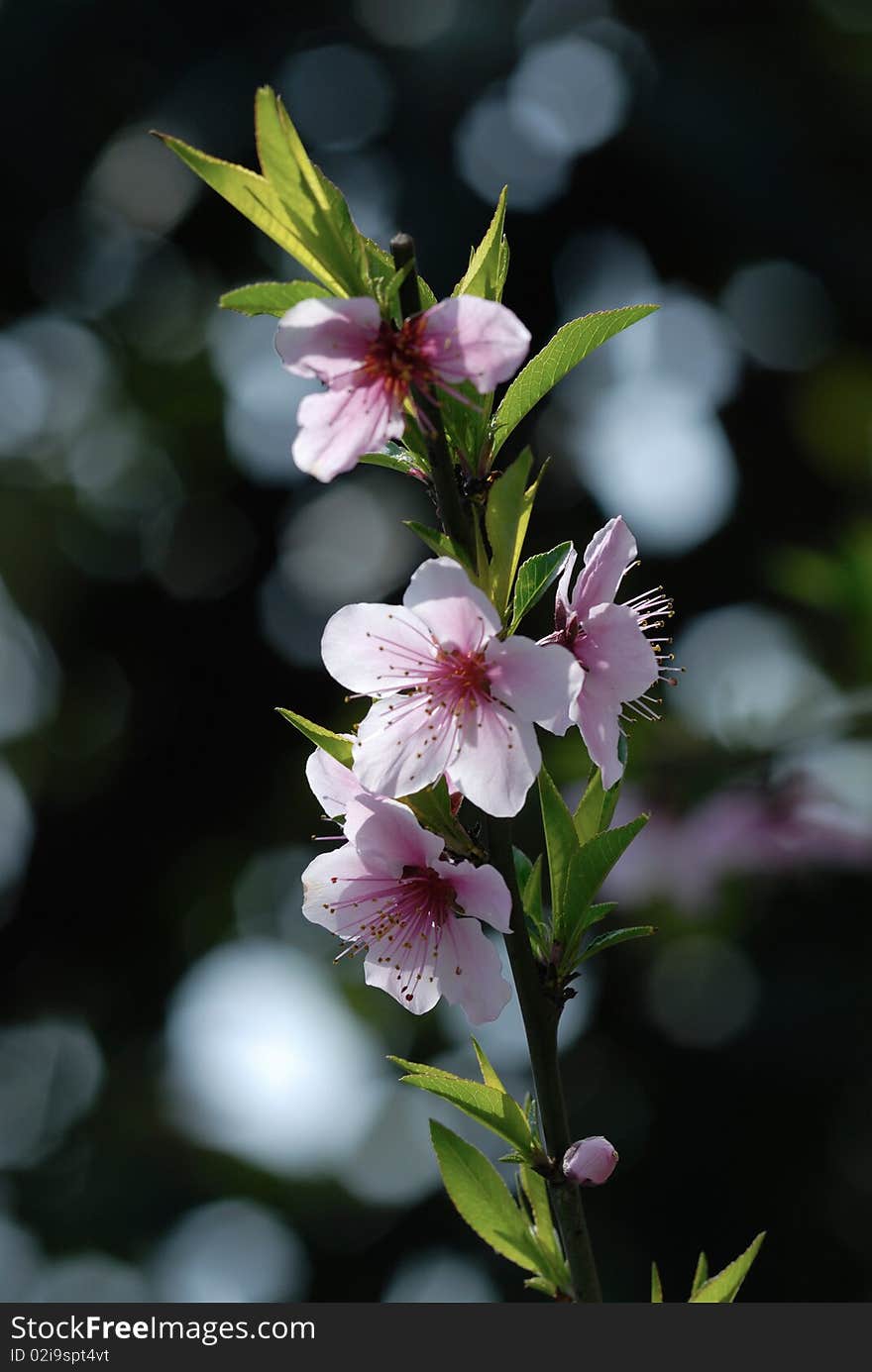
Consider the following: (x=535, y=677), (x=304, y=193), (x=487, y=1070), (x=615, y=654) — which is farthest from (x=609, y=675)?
(x=304, y=193)

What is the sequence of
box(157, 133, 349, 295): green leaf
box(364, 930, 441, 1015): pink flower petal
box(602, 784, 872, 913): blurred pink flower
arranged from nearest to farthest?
box(157, 133, 349, 295): green leaf
box(364, 930, 441, 1015): pink flower petal
box(602, 784, 872, 913): blurred pink flower

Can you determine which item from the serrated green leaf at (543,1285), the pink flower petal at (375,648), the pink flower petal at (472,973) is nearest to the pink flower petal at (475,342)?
the pink flower petal at (375,648)

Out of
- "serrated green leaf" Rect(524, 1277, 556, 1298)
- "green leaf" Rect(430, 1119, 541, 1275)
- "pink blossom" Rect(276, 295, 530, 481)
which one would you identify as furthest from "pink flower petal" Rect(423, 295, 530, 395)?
"serrated green leaf" Rect(524, 1277, 556, 1298)

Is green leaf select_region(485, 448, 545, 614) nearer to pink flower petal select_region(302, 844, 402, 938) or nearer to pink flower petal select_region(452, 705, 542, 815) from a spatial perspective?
pink flower petal select_region(452, 705, 542, 815)

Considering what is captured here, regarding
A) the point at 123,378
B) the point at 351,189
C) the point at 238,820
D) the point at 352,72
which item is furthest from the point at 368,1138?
the point at 352,72

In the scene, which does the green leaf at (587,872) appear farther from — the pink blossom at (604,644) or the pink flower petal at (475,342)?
the pink flower petal at (475,342)

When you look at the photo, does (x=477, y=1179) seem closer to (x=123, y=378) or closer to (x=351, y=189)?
(x=351, y=189)
